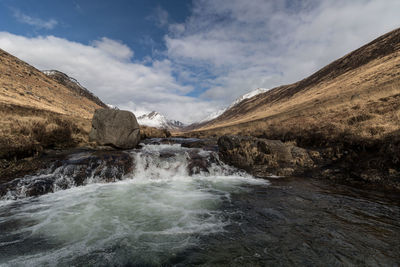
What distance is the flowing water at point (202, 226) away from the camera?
14.0 ft

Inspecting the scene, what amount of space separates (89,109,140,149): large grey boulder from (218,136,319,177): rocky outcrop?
8600mm

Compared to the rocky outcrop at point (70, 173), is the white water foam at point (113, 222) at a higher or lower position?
lower

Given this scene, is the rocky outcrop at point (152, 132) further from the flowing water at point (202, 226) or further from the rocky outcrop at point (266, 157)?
the flowing water at point (202, 226)

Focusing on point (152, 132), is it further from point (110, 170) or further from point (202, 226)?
point (202, 226)

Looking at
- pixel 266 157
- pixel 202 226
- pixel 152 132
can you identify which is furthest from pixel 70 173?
pixel 152 132

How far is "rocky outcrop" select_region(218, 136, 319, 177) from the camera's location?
1201 centimetres

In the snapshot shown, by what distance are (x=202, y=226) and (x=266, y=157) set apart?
27.6ft

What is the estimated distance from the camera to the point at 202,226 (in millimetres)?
5902

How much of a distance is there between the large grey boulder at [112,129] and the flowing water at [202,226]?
19.4 ft

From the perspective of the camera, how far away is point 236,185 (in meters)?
10.4

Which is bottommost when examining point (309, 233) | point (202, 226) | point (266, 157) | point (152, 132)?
point (202, 226)

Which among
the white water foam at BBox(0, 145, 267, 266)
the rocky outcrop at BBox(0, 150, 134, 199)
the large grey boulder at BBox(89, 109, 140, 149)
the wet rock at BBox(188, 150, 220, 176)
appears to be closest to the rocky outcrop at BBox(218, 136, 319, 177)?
the wet rock at BBox(188, 150, 220, 176)

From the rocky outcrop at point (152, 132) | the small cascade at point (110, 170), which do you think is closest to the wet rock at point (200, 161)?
the small cascade at point (110, 170)

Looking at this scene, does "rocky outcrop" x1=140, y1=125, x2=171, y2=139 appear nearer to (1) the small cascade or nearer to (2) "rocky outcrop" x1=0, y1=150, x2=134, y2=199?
(1) the small cascade
